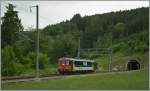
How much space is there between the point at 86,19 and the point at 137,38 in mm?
37929

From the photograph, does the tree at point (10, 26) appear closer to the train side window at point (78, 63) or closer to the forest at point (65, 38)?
the forest at point (65, 38)

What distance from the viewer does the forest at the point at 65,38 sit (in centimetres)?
5399

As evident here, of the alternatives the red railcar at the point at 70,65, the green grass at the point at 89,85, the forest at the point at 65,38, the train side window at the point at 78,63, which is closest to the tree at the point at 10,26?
the forest at the point at 65,38

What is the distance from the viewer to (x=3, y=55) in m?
42.8

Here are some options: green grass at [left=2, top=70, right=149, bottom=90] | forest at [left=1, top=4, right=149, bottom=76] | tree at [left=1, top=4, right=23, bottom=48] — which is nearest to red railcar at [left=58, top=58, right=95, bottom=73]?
forest at [left=1, top=4, right=149, bottom=76]

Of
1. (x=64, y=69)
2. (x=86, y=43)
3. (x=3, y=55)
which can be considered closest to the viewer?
(x=3, y=55)

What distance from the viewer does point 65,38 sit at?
89438 mm

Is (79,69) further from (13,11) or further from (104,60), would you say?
(104,60)

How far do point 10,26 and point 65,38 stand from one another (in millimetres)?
24472

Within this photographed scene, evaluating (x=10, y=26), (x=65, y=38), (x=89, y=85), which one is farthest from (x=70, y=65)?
(x=65, y=38)

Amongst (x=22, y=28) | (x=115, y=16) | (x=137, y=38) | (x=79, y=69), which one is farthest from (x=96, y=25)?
(x=79, y=69)

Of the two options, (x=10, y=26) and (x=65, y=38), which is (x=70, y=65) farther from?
(x=65, y=38)

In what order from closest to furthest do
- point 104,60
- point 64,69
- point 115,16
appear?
point 64,69 → point 104,60 → point 115,16

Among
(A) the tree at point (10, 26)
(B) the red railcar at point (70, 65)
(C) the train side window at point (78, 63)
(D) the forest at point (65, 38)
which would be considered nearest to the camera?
(B) the red railcar at point (70, 65)
